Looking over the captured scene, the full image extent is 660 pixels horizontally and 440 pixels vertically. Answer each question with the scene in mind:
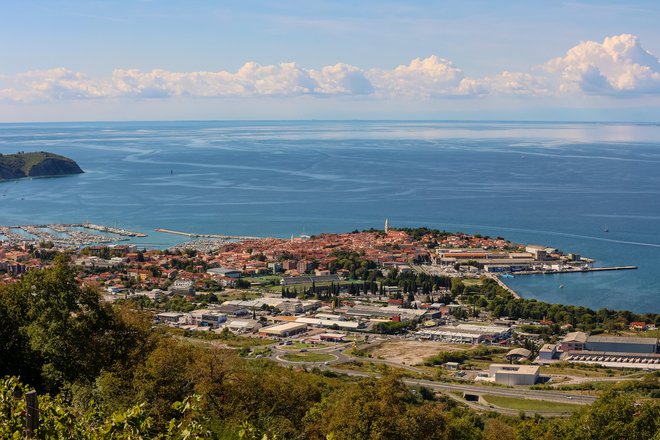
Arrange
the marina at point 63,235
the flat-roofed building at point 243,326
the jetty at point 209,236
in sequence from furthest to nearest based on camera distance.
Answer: the jetty at point 209,236 < the marina at point 63,235 < the flat-roofed building at point 243,326

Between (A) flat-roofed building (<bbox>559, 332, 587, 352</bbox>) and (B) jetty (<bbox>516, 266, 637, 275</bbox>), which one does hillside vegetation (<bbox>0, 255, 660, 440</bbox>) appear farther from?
(B) jetty (<bbox>516, 266, 637, 275</bbox>)

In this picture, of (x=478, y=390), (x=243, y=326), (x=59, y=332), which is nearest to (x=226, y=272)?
(x=243, y=326)

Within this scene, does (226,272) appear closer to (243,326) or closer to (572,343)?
(243,326)

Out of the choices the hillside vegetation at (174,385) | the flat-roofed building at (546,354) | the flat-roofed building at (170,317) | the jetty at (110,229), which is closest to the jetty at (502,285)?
the flat-roofed building at (546,354)

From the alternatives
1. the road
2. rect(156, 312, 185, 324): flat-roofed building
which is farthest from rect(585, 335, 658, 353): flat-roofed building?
rect(156, 312, 185, 324): flat-roofed building

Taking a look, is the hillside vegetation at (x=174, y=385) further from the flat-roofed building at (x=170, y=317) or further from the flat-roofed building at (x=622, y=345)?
the flat-roofed building at (x=170, y=317)

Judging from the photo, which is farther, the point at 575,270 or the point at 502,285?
the point at 575,270
